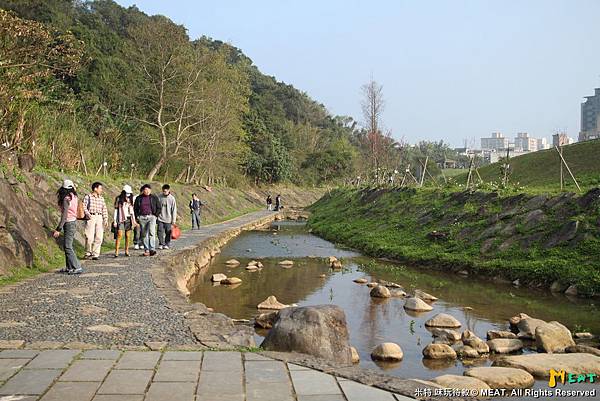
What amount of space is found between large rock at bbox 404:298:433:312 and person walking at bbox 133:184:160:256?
23.7ft

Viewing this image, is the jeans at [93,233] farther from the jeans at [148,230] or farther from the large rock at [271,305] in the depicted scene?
the large rock at [271,305]

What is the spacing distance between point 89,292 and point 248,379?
540 cm

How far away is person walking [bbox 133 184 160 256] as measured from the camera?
14297 millimetres

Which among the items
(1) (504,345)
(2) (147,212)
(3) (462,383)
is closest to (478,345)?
(1) (504,345)

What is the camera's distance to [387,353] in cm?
789

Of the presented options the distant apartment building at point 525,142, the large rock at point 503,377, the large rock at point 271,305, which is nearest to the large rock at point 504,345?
the large rock at point 503,377

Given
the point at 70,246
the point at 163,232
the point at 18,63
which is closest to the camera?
the point at 70,246

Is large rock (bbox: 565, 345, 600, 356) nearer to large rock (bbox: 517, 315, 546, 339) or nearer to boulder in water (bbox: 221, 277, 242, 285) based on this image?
large rock (bbox: 517, 315, 546, 339)

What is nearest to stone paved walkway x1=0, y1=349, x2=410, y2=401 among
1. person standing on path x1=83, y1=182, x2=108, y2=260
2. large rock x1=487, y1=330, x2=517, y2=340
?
large rock x1=487, y1=330, x2=517, y2=340

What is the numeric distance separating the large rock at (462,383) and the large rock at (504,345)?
2171mm

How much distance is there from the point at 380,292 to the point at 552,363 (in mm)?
5785

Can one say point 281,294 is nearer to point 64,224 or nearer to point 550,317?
point 64,224

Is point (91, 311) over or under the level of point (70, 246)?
A: under

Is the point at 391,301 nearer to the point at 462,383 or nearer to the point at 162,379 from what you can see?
the point at 462,383
